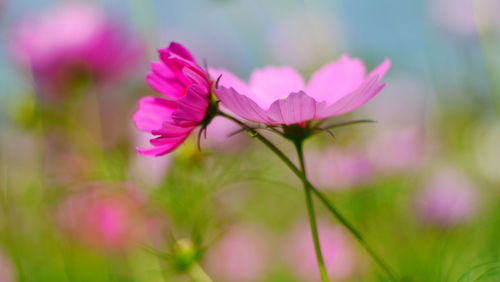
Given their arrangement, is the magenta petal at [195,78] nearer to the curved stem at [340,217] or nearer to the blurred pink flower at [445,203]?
the curved stem at [340,217]

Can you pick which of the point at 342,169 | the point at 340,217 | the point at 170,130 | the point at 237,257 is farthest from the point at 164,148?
the point at 237,257

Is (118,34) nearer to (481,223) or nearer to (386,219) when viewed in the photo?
(386,219)

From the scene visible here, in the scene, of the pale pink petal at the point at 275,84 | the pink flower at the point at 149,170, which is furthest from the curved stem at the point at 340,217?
the pink flower at the point at 149,170

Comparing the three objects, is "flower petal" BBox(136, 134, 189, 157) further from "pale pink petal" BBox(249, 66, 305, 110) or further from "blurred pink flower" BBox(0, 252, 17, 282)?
"blurred pink flower" BBox(0, 252, 17, 282)

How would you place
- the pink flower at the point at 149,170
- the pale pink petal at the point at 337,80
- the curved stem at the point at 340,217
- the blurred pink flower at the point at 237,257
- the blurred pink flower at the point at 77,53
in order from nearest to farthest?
the curved stem at the point at 340,217
the pale pink petal at the point at 337,80
the pink flower at the point at 149,170
the blurred pink flower at the point at 77,53
the blurred pink flower at the point at 237,257

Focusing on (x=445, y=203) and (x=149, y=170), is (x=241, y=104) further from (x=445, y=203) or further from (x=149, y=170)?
(x=445, y=203)

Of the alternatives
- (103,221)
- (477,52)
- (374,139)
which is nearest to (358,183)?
(374,139)

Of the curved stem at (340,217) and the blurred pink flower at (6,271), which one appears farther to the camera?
the blurred pink flower at (6,271)

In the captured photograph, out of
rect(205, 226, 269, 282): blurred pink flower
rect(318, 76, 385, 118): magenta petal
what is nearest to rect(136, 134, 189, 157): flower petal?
rect(318, 76, 385, 118): magenta petal
